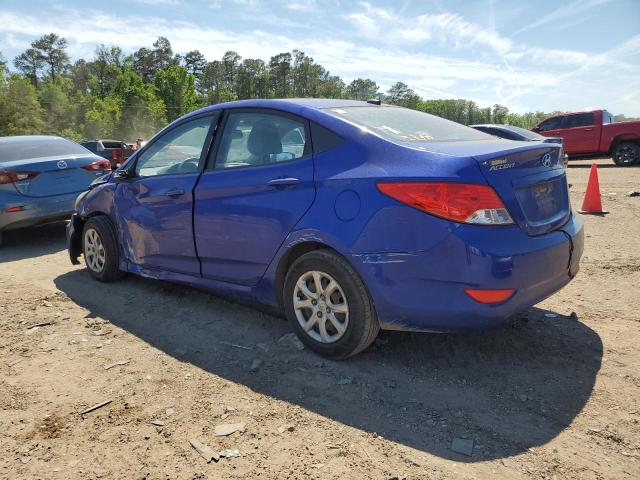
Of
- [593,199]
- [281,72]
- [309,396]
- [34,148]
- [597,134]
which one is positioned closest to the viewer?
[309,396]

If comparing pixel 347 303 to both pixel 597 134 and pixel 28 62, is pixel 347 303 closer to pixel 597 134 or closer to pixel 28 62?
pixel 597 134

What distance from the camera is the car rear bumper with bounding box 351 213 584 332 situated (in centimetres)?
277

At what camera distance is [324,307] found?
3324 millimetres

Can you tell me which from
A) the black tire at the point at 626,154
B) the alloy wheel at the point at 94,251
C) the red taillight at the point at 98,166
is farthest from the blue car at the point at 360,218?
the black tire at the point at 626,154

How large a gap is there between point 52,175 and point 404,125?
18.2 ft

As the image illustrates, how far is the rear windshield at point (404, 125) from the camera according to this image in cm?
338

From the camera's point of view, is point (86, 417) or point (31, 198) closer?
point (86, 417)

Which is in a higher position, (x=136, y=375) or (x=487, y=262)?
(x=487, y=262)

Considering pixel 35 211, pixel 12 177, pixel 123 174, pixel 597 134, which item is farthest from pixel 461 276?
pixel 597 134

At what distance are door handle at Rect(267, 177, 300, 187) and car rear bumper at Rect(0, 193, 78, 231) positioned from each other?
4880 mm

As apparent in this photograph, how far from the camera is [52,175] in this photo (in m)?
7.23

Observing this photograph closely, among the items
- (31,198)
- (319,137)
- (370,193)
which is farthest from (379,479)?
(31,198)

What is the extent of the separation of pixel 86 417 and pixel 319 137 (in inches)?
83.4

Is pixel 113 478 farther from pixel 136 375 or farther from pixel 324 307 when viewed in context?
pixel 324 307
